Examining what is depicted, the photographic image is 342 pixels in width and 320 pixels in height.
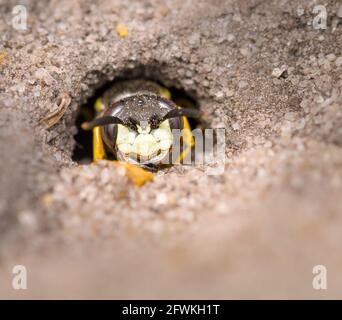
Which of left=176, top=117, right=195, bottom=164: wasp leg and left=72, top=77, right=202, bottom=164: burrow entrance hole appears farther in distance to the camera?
left=72, top=77, right=202, bottom=164: burrow entrance hole

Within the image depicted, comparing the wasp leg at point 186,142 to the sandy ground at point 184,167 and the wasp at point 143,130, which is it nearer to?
the wasp at point 143,130

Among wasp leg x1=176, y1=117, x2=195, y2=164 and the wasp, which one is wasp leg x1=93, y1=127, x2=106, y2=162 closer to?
the wasp

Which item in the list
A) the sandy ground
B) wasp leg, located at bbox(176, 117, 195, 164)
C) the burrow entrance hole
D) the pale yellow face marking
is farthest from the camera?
the burrow entrance hole

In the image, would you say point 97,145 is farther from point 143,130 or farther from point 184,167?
point 184,167

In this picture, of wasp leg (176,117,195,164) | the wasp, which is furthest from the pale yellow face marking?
wasp leg (176,117,195,164)

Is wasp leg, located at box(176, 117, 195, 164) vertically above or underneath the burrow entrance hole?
underneath

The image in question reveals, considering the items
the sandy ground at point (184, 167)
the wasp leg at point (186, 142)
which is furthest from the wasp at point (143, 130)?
the sandy ground at point (184, 167)
